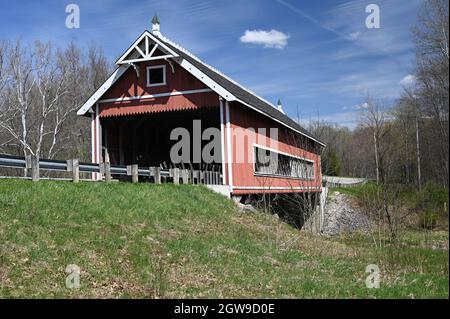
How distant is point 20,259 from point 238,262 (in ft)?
13.2

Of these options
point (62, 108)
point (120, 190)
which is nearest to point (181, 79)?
point (120, 190)

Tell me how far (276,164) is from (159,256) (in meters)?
14.6

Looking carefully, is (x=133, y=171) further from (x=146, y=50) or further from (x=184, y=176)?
(x=146, y=50)

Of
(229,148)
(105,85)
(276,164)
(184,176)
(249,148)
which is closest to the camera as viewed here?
(184,176)

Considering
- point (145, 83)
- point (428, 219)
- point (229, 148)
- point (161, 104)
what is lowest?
point (428, 219)

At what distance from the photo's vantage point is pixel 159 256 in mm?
8727

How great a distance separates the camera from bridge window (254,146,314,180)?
66.6 ft

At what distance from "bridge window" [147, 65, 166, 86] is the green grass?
21.3ft

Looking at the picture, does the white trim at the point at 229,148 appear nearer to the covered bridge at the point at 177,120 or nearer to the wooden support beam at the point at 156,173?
the covered bridge at the point at 177,120

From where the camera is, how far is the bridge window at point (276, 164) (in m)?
20.3

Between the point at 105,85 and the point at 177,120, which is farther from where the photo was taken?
A: the point at 177,120

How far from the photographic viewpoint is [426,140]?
6254 mm

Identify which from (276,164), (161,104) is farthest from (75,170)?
(276,164)

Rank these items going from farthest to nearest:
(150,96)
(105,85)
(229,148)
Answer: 1. (105,85)
2. (150,96)
3. (229,148)
